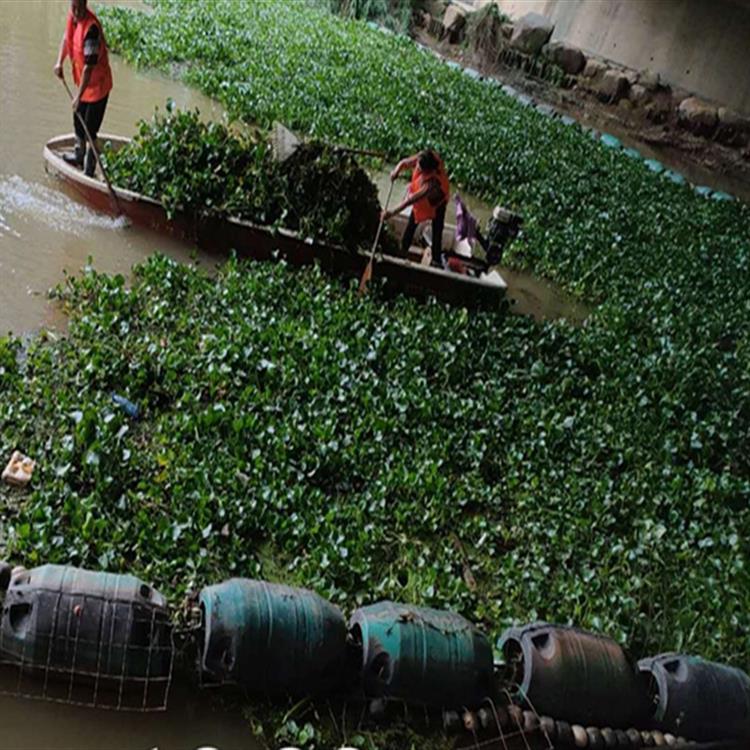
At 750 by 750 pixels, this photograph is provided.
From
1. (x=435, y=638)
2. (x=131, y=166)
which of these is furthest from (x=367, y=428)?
(x=131, y=166)

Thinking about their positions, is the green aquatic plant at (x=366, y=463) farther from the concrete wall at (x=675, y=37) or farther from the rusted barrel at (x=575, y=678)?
the concrete wall at (x=675, y=37)

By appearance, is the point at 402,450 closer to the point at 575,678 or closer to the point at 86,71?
the point at 575,678

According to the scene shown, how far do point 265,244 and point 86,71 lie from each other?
2.58 m

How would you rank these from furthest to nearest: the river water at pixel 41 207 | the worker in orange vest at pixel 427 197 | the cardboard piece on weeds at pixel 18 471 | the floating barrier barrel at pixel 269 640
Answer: the worker in orange vest at pixel 427 197
the river water at pixel 41 207
the cardboard piece on weeds at pixel 18 471
the floating barrier barrel at pixel 269 640

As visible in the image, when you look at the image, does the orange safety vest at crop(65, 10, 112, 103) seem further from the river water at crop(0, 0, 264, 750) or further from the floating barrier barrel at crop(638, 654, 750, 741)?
the floating barrier barrel at crop(638, 654, 750, 741)

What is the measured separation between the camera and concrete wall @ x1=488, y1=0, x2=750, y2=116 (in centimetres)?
2252

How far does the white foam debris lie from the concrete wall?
795 inches

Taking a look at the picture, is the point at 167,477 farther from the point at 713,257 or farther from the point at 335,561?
the point at 713,257

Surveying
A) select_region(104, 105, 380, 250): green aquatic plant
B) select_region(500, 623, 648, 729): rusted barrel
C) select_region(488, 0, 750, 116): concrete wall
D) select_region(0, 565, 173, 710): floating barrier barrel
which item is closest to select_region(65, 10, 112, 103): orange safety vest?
select_region(104, 105, 380, 250): green aquatic plant

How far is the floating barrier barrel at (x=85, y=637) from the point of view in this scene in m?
3.52

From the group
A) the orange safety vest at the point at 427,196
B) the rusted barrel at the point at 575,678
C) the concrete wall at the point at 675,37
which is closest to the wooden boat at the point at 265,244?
the orange safety vest at the point at 427,196

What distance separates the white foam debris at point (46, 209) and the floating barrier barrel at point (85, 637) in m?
5.10

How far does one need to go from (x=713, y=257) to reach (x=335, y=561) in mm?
9538

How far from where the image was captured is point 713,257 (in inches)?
476
